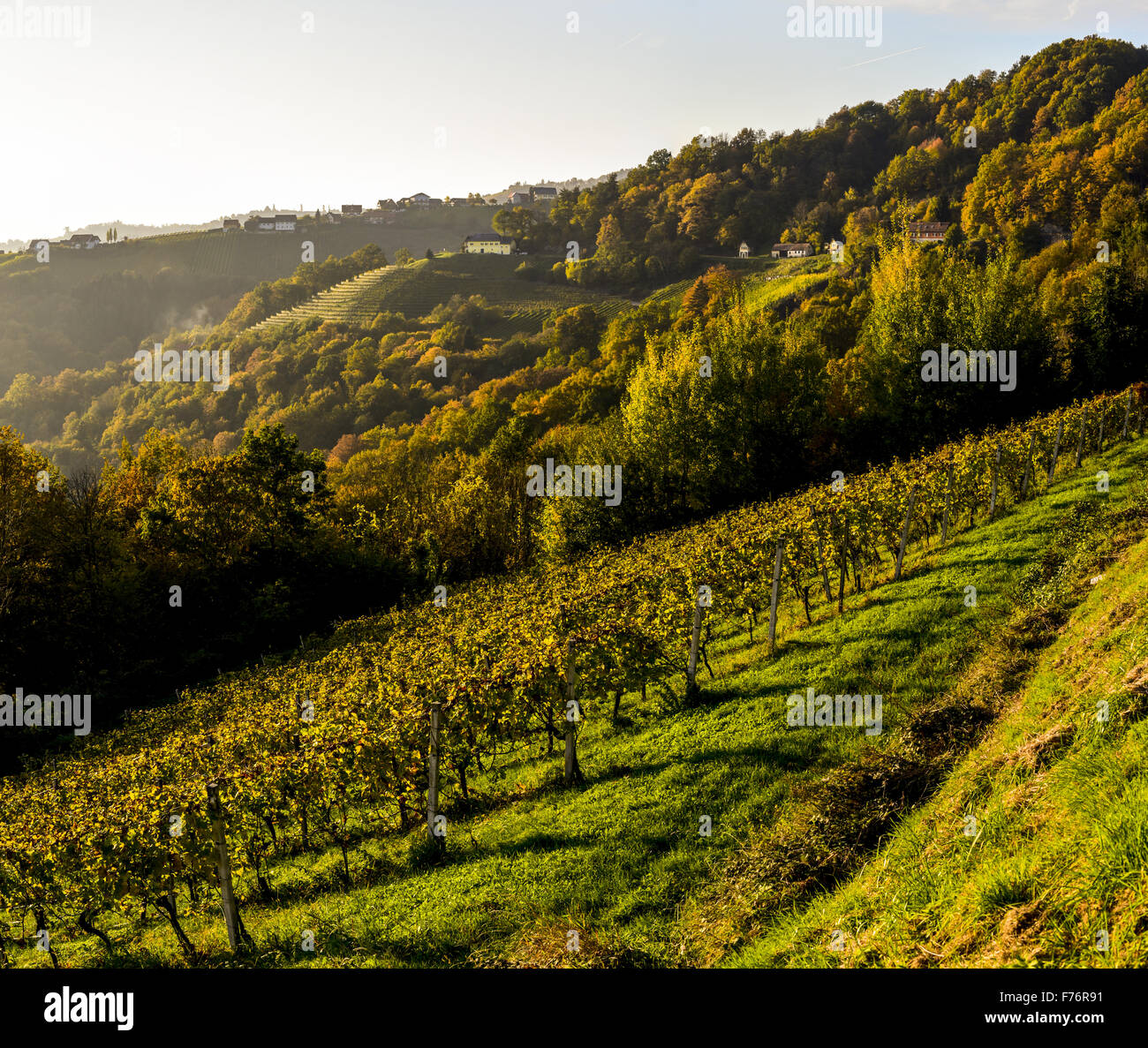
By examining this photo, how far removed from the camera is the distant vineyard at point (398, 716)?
10.6 m

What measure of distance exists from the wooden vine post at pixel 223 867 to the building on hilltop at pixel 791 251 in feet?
417

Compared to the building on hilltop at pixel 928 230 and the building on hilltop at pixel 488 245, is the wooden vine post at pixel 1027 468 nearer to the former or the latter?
the building on hilltop at pixel 928 230

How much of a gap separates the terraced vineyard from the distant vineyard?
386ft

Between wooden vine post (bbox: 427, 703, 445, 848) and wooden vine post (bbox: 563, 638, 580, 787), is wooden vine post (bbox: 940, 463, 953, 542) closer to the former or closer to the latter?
wooden vine post (bbox: 563, 638, 580, 787)

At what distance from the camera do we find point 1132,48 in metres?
125

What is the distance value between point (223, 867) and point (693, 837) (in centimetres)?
686

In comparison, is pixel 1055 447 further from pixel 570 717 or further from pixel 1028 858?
pixel 1028 858

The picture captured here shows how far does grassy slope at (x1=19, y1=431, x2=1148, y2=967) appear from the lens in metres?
6.33

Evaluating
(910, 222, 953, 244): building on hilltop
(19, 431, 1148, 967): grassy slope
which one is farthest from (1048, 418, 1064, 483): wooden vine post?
(910, 222, 953, 244): building on hilltop

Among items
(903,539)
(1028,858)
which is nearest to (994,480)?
(903,539)

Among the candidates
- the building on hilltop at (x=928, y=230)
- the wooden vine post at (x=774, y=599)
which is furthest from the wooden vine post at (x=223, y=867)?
the building on hilltop at (x=928, y=230)
